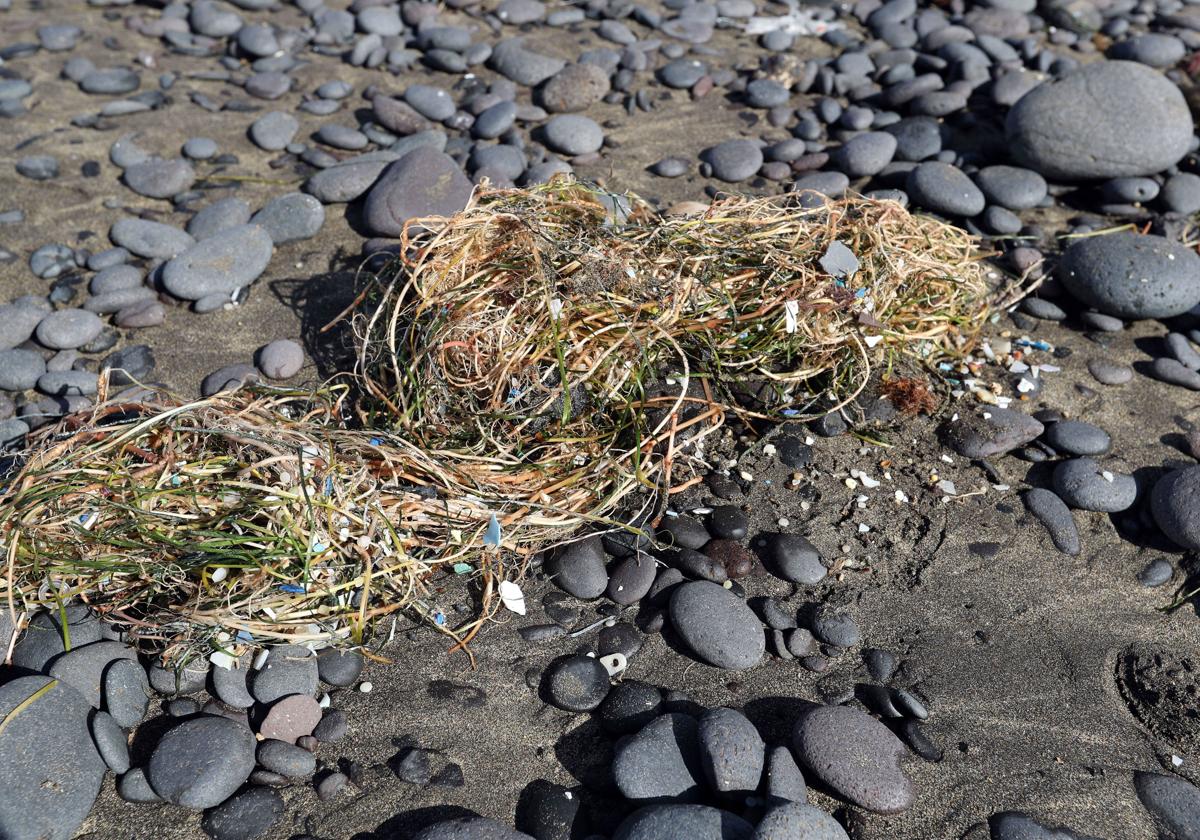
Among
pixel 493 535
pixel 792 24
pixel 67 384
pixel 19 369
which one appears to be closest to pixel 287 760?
pixel 493 535

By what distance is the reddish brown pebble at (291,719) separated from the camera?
2691 mm

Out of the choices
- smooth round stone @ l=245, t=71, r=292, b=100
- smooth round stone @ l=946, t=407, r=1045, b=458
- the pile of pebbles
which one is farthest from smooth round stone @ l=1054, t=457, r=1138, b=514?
smooth round stone @ l=245, t=71, r=292, b=100

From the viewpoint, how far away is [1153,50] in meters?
5.96

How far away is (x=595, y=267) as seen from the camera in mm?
3613

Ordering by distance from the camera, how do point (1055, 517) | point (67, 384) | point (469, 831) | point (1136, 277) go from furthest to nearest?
point (1136, 277) → point (67, 384) → point (1055, 517) → point (469, 831)

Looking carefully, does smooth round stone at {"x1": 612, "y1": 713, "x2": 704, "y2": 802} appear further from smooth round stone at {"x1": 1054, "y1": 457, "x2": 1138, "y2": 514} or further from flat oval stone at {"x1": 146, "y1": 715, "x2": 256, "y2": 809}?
smooth round stone at {"x1": 1054, "y1": 457, "x2": 1138, "y2": 514}

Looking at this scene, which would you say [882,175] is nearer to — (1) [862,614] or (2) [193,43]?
(1) [862,614]

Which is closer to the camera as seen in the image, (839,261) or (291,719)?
(291,719)

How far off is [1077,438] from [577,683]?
7.07ft

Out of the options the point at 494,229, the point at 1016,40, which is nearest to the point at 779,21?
the point at 1016,40

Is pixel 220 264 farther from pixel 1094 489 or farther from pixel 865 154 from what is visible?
pixel 1094 489

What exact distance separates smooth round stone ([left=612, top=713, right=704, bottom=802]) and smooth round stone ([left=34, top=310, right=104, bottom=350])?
115 inches

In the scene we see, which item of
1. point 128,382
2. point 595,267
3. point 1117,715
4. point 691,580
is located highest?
point 595,267

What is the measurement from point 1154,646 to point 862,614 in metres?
0.90
